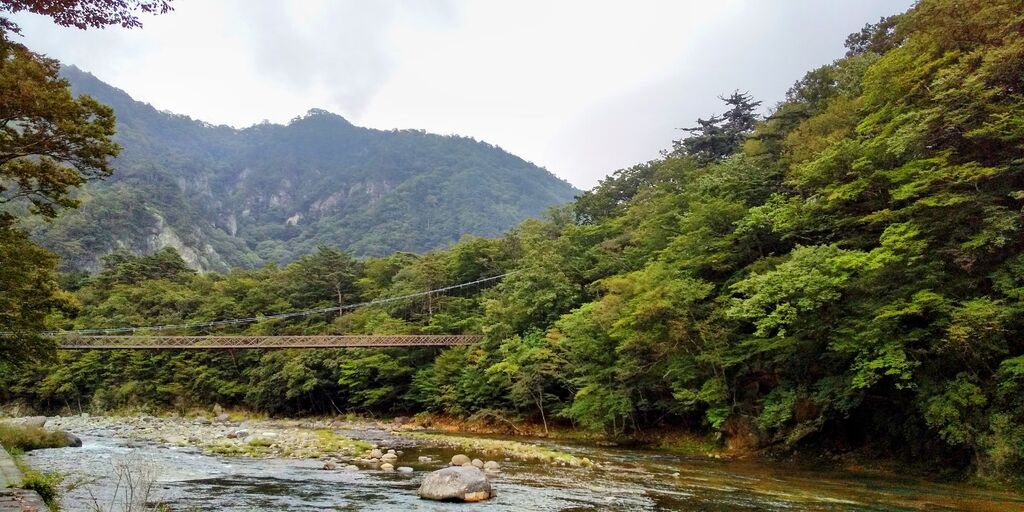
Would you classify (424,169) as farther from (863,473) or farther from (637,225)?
(863,473)

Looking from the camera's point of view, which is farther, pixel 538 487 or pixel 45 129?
pixel 538 487

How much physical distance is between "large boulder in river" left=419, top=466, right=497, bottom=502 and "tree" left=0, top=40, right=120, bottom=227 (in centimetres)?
664

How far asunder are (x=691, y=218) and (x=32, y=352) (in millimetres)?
16416

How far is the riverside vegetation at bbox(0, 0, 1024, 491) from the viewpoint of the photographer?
32.4 ft

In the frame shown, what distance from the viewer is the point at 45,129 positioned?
786cm

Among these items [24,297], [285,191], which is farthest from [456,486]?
[285,191]

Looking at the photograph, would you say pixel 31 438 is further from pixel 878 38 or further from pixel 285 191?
pixel 285 191

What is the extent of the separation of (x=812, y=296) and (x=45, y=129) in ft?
42.7

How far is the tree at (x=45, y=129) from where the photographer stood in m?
7.41

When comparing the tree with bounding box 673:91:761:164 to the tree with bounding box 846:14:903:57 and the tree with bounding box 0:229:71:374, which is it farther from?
the tree with bounding box 0:229:71:374

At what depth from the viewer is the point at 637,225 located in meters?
26.1

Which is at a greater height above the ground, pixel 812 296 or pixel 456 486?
pixel 812 296

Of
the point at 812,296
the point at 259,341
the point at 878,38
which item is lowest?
the point at 259,341

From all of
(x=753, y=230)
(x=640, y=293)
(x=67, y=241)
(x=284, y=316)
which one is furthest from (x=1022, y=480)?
(x=67, y=241)
